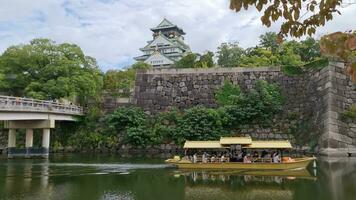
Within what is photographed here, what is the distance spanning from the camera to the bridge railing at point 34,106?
3085cm

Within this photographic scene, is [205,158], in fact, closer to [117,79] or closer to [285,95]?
[285,95]

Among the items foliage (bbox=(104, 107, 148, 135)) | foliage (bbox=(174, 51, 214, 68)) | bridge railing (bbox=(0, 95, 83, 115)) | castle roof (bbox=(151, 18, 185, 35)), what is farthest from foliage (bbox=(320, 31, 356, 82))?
castle roof (bbox=(151, 18, 185, 35))

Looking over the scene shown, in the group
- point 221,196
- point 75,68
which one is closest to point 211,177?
point 221,196

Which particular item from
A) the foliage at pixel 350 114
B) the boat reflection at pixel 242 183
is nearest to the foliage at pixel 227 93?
the foliage at pixel 350 114

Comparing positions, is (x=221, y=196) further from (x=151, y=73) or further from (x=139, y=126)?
(x=151, y=73)

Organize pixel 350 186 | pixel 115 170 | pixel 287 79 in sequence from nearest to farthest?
pixel 350 186 < pixel 115 170 < pixel 287 79

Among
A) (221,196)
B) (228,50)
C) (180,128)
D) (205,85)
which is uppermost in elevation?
(228,50)

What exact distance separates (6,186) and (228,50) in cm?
4461

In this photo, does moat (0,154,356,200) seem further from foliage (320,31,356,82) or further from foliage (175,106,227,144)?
foliage (320,31,356,82)

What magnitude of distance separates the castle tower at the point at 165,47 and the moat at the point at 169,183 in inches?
2225

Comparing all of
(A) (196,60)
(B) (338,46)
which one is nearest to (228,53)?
(A) (196,60)

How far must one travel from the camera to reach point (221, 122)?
38.0 metres

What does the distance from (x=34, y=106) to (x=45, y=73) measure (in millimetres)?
8190

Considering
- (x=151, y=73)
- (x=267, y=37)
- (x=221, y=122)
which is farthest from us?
(x=267, y=37)
